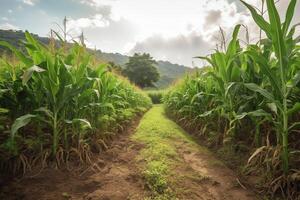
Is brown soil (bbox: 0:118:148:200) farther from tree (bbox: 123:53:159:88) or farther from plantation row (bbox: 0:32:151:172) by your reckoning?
tree (bbox: 123:53:159:88)

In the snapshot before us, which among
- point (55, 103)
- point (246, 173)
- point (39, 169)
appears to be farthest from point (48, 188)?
point (246, 173)

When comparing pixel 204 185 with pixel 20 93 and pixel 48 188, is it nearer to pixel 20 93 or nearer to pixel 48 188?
pixel 48 188

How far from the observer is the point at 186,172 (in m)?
2.57

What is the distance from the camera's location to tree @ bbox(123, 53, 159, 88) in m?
37.4

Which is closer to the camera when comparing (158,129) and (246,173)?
(246,173)

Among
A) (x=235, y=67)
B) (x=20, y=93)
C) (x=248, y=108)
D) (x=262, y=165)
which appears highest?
(x=235, y=67)

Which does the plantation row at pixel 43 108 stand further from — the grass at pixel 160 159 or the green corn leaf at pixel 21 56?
the grass at pixel 160 159

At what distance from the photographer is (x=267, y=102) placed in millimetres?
2549

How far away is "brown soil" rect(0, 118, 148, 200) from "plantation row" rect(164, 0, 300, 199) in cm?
115

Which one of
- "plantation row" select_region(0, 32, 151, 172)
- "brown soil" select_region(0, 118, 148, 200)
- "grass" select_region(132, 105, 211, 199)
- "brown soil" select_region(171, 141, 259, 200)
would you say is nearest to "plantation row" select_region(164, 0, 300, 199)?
"brown soil" select_region(171, 141, 259, 200)

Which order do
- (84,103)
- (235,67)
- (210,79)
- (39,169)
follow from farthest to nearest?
(210,79), (235,67), (84,103), (39,169)

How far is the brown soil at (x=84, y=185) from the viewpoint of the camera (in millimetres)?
1960

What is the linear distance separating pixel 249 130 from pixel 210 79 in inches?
49.4

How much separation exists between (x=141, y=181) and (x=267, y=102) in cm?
155
